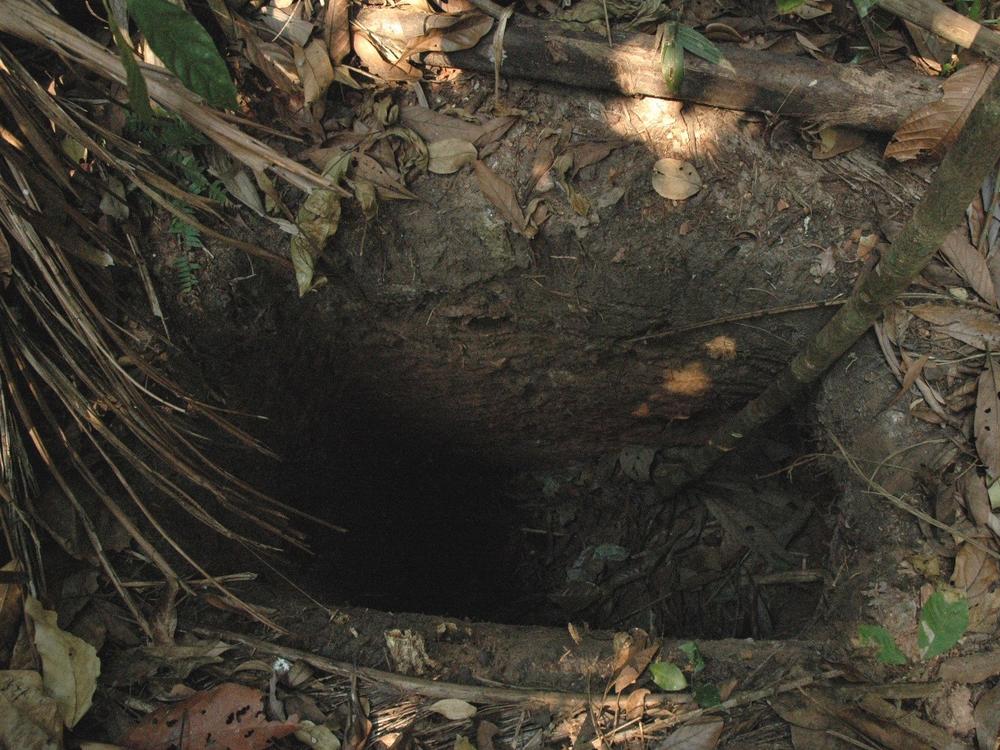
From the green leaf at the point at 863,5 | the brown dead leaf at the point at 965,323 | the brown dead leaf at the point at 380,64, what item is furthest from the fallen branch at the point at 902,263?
the brown dead leaf at the point at 380,64

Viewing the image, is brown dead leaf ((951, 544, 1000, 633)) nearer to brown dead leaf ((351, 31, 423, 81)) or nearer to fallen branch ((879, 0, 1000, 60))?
fallen branch ((879, 0, 1000, 60))

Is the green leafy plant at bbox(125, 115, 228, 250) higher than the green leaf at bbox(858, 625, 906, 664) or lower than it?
higher

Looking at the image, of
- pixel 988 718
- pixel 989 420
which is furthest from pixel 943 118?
pixel 988 718

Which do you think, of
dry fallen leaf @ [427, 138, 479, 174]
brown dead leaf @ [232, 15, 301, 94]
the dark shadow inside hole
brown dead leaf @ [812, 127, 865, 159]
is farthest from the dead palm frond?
brown dead leaf @ [812, 127, 865, 159]

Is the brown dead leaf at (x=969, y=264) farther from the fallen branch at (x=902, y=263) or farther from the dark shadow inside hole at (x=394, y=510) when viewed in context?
the dark shadow inside hole at (x=394, y=510)

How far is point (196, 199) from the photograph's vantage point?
196cm

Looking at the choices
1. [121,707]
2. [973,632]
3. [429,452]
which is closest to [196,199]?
[121,707]

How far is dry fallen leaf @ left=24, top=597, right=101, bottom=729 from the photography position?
1.62m

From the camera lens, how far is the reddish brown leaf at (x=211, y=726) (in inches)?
64.1

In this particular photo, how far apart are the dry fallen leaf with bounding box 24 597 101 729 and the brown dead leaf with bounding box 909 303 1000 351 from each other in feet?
6.93

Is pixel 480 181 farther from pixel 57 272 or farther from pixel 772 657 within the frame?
pixel 772 657

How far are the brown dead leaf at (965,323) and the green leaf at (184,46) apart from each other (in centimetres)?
175

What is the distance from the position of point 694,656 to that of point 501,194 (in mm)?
1245

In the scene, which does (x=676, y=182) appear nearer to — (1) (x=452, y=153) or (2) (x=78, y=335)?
(1) (x=452, y=153)
